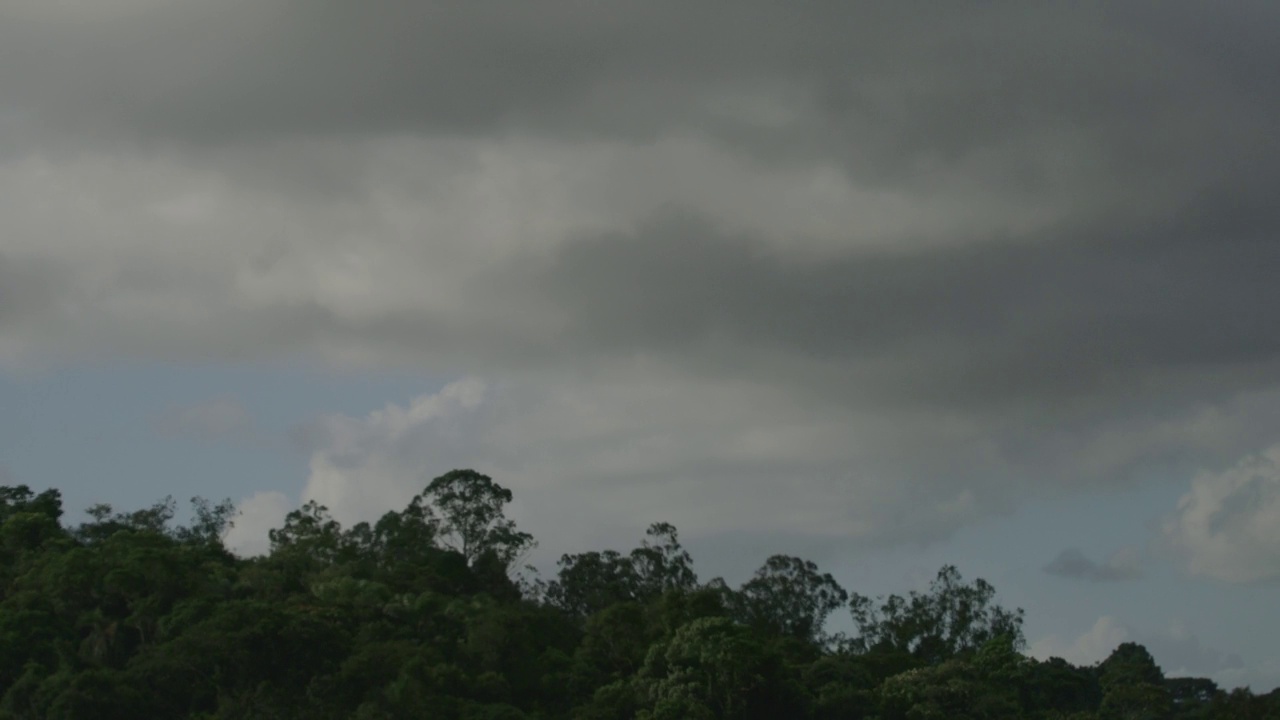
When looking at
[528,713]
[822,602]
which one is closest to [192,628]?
[528,713]

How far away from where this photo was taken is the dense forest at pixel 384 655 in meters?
52.5

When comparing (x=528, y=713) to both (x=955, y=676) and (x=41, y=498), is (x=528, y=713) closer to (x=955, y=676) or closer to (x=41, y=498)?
(x=955, y=676)

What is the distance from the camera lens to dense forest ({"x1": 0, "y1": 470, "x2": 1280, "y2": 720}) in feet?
172

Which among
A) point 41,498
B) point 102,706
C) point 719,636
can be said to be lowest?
point 102,706

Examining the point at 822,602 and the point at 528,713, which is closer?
the point at 528,713

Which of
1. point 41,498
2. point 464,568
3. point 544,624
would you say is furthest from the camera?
point 464,568

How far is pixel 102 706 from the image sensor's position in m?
50.9

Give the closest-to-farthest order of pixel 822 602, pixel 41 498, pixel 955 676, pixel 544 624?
1. pixel 955 676
2. pixel 544 624
3. pixel 41 498
4. pixel 822 602

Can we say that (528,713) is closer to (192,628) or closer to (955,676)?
(192,628)

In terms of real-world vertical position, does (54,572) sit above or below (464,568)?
below

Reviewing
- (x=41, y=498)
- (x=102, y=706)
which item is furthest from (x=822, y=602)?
(x=102, y=706)

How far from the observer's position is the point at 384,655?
54.3 meters

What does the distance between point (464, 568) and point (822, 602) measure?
22.7m

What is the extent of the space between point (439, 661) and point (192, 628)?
30.4 ft
